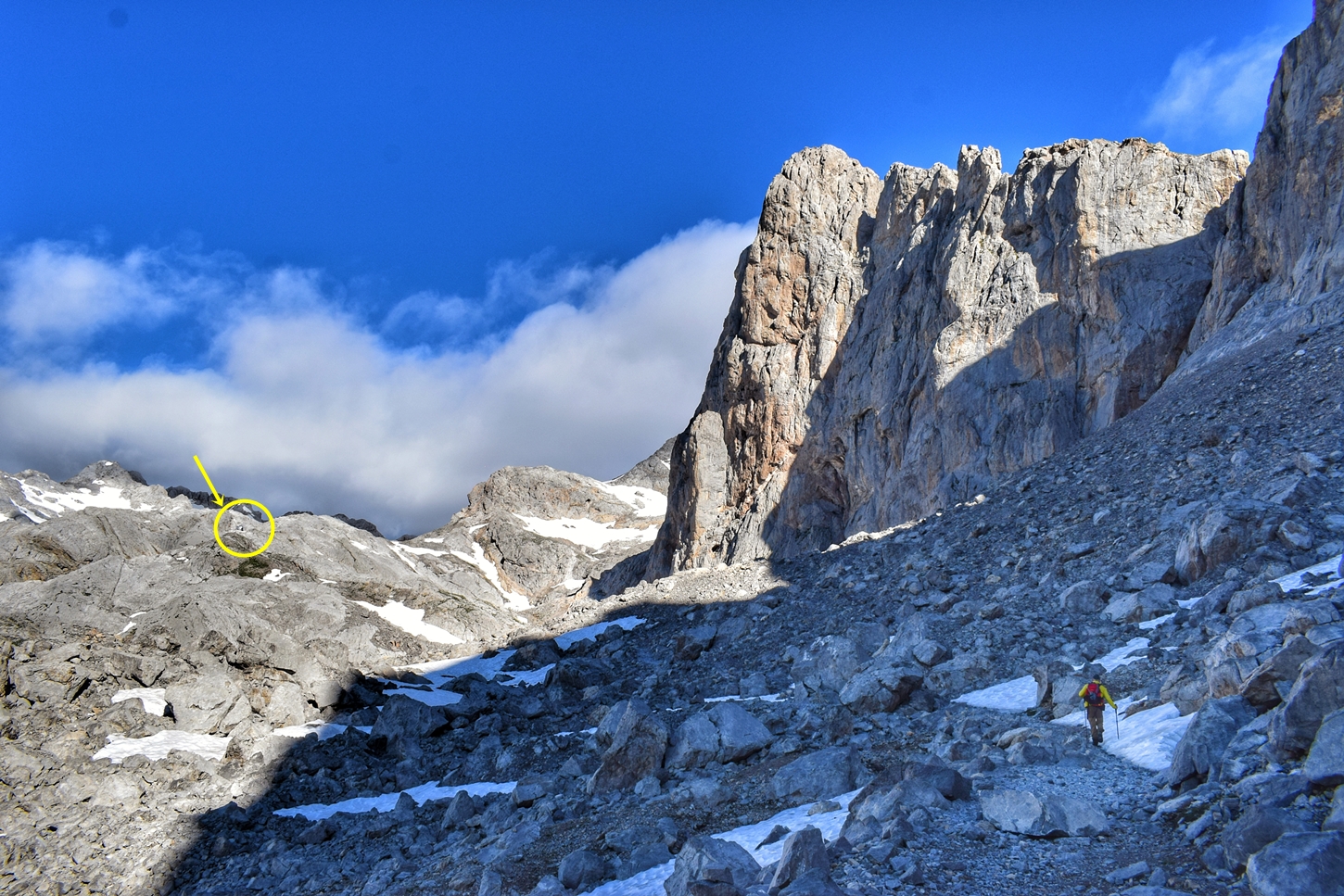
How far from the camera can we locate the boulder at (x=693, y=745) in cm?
1396

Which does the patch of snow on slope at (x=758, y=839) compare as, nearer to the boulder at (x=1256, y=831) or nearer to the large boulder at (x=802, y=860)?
the large boulder at (x=802, y=860)

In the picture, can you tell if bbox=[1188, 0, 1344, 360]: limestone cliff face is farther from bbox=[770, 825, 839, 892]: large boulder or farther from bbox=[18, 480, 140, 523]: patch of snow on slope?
bbox=[18, 480, 140, 523]: patch of snow on slope

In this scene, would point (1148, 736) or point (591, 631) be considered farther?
point (591, 631)

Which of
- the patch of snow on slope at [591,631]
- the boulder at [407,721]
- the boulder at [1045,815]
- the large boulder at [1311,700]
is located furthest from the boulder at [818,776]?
the patch of snow on slope at [591,631]

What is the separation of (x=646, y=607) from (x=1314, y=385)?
20.7 meters

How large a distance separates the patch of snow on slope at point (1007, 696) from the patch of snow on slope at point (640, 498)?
5137 inches

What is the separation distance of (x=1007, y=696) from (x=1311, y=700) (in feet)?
24.4

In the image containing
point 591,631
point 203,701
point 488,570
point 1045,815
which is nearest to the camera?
point 1045,815

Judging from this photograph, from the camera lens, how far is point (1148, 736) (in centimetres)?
962

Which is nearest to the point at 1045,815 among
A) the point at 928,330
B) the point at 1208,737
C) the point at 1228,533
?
the point at 1208,737

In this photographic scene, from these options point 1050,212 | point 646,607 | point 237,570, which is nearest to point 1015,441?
point 1050,212

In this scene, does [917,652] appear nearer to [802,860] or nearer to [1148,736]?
[1148,736]

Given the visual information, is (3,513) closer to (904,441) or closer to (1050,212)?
(904,441)

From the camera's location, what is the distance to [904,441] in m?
42.8
